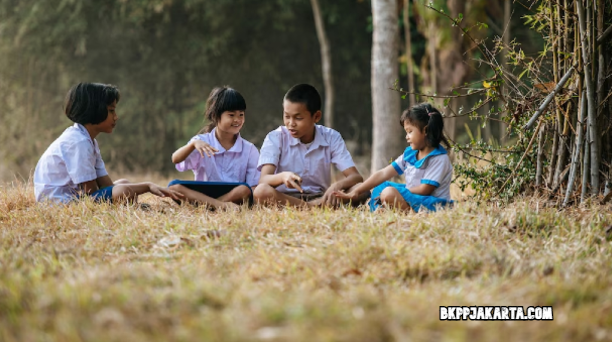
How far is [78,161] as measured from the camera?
4812mm

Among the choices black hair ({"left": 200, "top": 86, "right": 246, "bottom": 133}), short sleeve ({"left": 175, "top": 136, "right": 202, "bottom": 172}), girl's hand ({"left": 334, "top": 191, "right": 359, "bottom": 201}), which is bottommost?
girl's hand ({"left": 334, "top": 191, "right": 359, "bottom": 201})

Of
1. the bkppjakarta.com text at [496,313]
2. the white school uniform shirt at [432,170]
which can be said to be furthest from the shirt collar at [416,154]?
the bkppjakarta.com text at [496,313]

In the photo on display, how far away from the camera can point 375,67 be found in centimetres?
811

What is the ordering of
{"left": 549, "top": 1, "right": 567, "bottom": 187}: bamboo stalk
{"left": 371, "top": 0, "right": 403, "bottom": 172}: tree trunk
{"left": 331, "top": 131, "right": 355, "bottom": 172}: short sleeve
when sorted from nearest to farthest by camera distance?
{"left": 549, "top": 1, "right": 567, "bottom": 187}: bamboo stalk → {"left": 331, "top": 131, "right": 355, "bottom": 172}: short sleeve → {"left": 371, "top": 0, "right": 403, "bottom": 172}: tree trunk

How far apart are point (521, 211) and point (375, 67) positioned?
4.70 m

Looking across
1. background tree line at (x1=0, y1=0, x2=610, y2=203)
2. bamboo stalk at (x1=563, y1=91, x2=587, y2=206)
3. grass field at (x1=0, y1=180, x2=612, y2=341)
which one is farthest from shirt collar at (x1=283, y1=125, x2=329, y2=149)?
background tree line at (x1=0, y1=0, x2=610, y2=203)

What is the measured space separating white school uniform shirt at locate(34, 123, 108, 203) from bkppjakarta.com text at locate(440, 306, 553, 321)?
3354 millimetres

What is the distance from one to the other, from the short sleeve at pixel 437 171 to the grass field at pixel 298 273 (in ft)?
1.89

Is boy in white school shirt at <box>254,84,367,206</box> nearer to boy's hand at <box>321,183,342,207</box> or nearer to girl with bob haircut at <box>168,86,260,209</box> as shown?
boy's hand at <box>321,183,342,207</box>

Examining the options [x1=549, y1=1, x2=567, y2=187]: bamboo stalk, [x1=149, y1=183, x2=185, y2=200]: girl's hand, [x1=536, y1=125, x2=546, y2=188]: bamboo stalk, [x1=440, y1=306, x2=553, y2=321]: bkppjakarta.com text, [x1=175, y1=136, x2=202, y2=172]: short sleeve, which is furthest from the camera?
[x1=175, y1=136, x2=202, y2=172]: short sleeve

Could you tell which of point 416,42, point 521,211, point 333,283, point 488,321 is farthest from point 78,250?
point 416,42

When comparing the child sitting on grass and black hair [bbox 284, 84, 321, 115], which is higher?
black hair [bbox 284, 84, 321, 115]

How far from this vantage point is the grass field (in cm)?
212

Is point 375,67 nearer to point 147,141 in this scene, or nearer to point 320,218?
point 320,218
